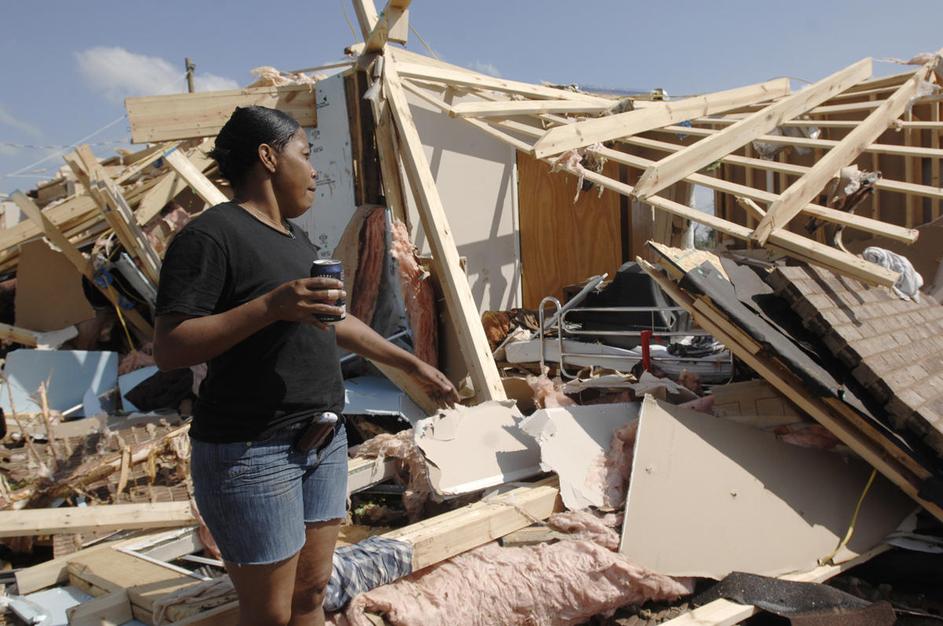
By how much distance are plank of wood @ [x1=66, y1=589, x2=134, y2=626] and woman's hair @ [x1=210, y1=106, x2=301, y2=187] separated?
1932 mm

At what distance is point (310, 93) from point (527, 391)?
337 centimetres

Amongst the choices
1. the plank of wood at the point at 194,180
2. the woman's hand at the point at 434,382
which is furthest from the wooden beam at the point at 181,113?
the woman's hand at the point at 434,382

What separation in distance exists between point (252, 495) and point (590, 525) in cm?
205

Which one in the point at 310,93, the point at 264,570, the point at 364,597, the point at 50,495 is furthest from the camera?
the point at 310,93

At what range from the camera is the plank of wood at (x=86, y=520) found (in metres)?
3.84

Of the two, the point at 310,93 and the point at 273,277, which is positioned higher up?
the point at 310,93

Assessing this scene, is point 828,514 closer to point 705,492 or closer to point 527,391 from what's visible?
point 705,492

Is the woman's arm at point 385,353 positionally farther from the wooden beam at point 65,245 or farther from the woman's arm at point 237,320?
the wooden beam at point 65,245

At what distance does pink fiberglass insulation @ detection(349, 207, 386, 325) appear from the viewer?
5.97 metres

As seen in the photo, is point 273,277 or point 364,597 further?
point 364,597

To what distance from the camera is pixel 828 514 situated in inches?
142

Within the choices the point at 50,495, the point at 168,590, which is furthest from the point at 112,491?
the point at 168,590

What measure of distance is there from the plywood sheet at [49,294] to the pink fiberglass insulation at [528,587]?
7422mm

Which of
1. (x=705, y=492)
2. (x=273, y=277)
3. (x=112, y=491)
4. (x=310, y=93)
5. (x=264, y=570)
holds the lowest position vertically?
(x=112, y=491)
